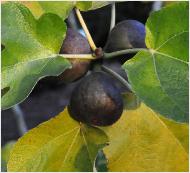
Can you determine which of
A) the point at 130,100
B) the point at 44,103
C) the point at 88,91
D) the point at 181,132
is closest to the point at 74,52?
the point at 88,91

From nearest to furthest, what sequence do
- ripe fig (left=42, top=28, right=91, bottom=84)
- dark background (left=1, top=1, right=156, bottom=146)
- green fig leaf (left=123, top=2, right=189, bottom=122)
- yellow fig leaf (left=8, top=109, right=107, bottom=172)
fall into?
green fig leaf (left=123, top=2, right=189, bottom=122) → ripe fig (left=42, top=28, right=91, bottom=84) → yellow fig leaf (left=8, top=109, right=107, bottom=172) → dark background (left=1, top=1, right=156, bottom=146)

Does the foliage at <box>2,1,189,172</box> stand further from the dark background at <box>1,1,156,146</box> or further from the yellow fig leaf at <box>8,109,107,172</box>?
the dark background at <box>1,1,156,146</box>

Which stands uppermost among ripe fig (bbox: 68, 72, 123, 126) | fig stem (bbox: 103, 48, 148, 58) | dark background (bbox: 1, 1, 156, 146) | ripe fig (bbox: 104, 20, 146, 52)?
fig stem (bbox: 103, 48, 148, 58)

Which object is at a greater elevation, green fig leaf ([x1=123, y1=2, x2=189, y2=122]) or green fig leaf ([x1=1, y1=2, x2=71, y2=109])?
green fig leaf ([x1=1, y1=2, x2=71, y2=109])

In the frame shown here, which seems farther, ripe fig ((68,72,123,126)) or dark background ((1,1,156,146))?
dark background ((1,1,156,146))

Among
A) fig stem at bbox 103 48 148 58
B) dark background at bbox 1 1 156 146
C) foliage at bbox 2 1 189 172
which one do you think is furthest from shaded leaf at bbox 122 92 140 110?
dark background at bbox 1 1 156 146

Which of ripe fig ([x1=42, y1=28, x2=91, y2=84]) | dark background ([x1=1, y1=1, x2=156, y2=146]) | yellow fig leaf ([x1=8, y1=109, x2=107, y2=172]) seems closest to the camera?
ripe fig ([x1=42, y1=28, x2=91, y2=84])

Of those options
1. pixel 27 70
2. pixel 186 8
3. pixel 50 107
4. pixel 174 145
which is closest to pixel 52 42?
pixel 27 70
